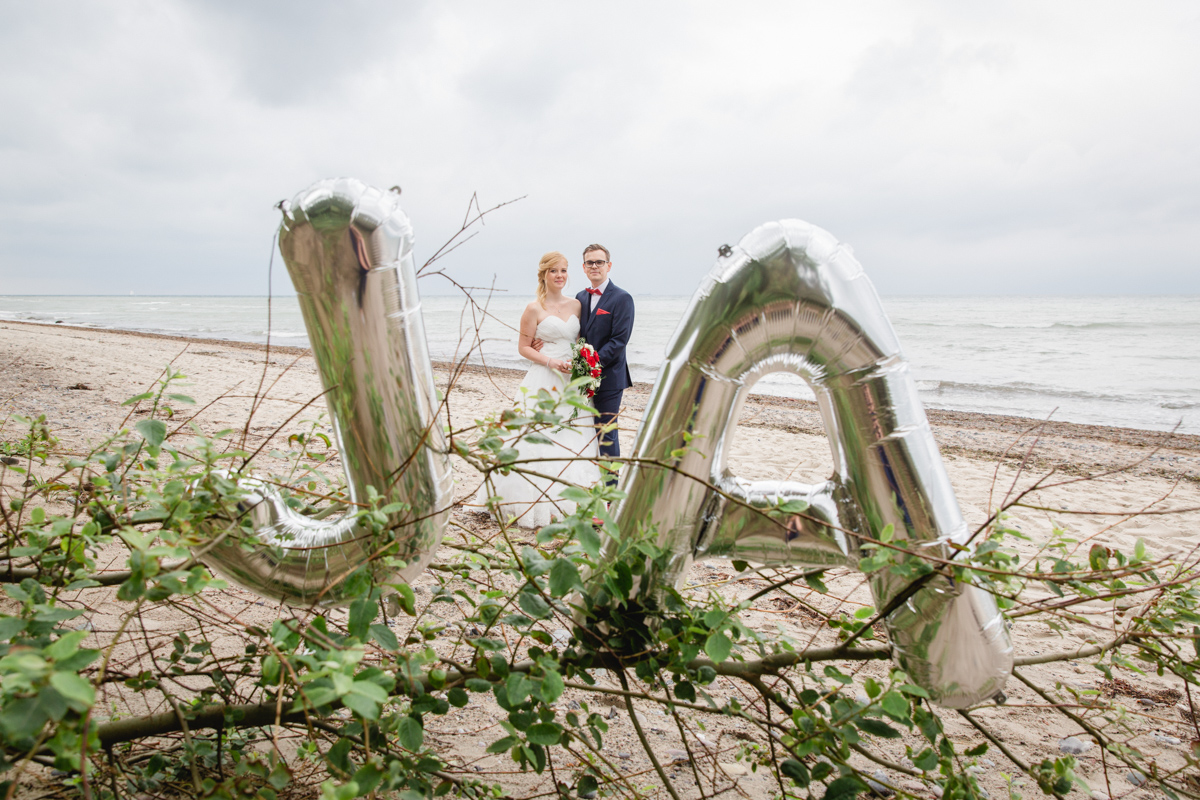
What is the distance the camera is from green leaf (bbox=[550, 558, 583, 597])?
103cm

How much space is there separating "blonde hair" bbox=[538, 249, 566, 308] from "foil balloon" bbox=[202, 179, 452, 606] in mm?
4433

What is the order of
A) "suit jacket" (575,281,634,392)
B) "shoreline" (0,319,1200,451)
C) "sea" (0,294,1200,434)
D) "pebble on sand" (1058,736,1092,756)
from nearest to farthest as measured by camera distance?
"pebble on sand" (1058,736,1092,756), "suit jacket" (575,281,634,392), "shoreline" (0,319,1200,451), "sea" (0,294,1200,434)

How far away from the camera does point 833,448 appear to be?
1.05 meters

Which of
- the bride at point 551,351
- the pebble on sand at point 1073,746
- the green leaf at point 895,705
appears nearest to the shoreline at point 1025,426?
the bride at point 551,351

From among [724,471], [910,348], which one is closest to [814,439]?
[724,471]

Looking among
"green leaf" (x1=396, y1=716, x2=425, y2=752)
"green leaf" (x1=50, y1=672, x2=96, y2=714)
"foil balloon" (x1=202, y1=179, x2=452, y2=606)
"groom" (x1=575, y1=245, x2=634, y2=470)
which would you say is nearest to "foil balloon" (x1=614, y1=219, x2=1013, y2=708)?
"foil balloon" (x1=202, y1=179, x2=452, y2=606)

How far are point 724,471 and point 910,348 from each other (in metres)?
23.2

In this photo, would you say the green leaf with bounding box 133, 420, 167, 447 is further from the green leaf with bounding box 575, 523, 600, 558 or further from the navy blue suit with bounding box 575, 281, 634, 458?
the navy blue suit with bounding box 575, 281, 634, 458

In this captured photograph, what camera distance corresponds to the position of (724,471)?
1.10 m

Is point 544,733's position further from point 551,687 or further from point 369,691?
point 369,691

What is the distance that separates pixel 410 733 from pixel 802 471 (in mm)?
6619

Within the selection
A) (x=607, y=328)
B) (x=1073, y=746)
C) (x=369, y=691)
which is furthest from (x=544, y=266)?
(x=369, y=691)

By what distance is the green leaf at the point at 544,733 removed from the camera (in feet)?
3.46

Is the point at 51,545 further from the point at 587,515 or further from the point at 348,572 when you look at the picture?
the point at 587,515
